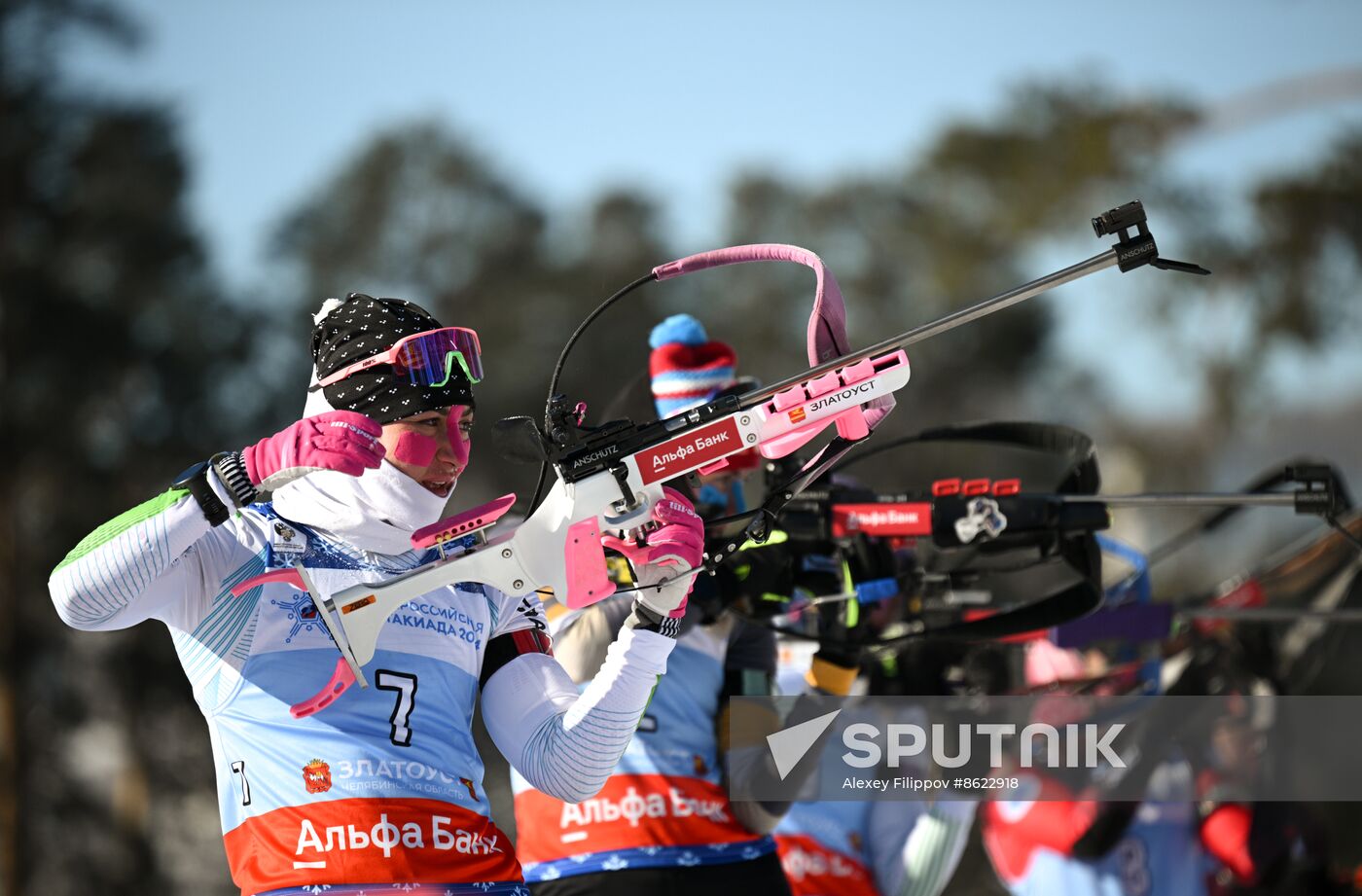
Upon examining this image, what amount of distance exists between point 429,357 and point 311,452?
1.48 feet

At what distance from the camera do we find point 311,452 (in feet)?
8.07

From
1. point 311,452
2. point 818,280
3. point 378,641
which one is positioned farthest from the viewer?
point 818,280

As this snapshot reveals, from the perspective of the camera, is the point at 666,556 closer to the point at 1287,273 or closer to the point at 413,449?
the point at 413,449

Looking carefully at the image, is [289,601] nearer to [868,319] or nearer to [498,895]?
[498,895]

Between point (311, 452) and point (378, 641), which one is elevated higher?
point (311, 452)

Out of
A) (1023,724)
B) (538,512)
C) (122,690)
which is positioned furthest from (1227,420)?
(538,512)

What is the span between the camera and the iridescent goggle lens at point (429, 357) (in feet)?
9.32

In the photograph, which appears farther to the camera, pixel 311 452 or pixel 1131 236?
pixel 1131 236

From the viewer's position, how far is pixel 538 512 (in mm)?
2785

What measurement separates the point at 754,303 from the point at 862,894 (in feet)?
41.3

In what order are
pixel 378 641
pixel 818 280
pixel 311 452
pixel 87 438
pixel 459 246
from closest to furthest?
pixel 311 452 → pixel 378 641 → pixel 818 280 → pixel 87 438 → pixel 459 246

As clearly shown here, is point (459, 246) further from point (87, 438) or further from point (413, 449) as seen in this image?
point (413, 449)

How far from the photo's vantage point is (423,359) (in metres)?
2.85

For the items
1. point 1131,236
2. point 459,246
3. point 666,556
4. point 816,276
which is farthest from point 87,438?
point 1131,236
